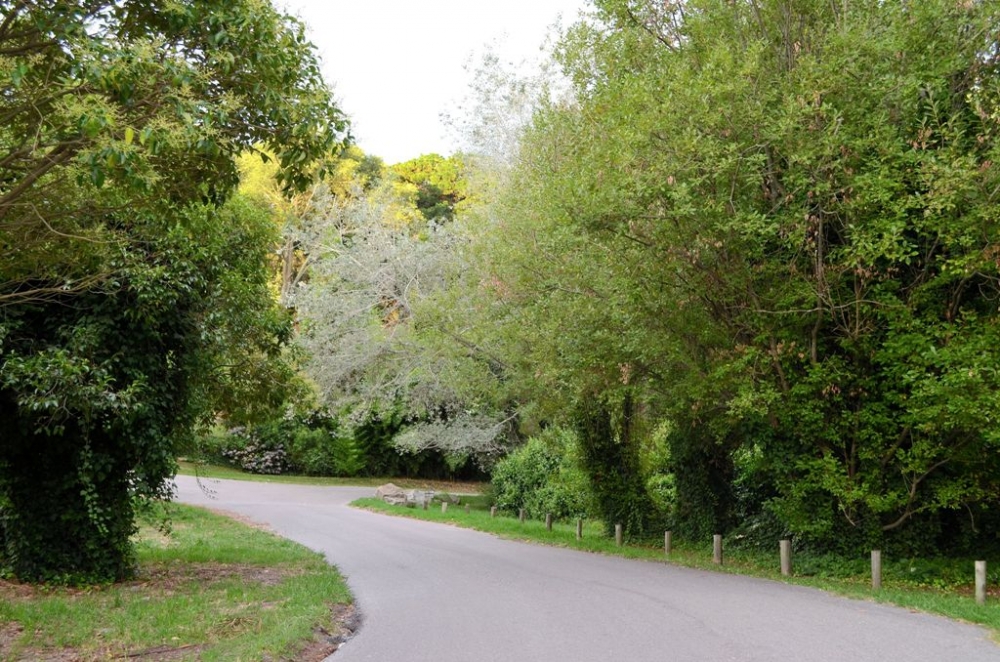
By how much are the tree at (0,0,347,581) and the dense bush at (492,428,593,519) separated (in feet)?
35.4

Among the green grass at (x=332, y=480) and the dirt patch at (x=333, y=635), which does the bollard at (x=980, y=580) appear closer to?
the dirt patch at (x=333, y=635)

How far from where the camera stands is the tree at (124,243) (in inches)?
289

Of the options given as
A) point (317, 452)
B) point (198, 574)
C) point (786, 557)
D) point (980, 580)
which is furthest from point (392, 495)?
point (980, 580)

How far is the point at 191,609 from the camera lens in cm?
1007

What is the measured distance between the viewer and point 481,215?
83.7 feet

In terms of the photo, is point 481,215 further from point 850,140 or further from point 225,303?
point 850,140

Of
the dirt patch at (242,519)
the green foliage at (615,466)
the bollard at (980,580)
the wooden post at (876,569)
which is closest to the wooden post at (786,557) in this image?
the wooden post at (876,569)

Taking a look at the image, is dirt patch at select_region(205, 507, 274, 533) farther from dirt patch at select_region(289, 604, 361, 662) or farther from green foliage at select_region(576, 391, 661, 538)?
dirt patch at select_region(289, 604, 361, 662)

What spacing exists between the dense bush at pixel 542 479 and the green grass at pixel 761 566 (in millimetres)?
685

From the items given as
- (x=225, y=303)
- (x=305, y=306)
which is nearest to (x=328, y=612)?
(x=225, y=303)

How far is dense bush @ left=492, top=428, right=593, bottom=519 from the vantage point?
24.4 meters

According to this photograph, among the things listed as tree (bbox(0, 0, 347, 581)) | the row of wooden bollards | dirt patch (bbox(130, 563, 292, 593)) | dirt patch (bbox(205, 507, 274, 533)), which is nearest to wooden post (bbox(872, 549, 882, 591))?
the row of wooden bollards

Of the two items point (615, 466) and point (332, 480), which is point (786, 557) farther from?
point (332, 480)

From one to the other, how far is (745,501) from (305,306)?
17.8 metres
